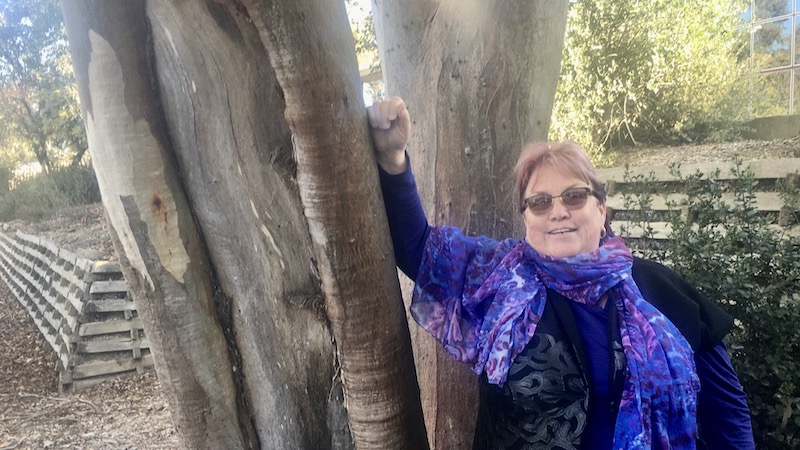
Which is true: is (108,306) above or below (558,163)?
below

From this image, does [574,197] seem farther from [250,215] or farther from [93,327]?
[93,327]

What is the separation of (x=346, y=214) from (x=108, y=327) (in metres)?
6.14

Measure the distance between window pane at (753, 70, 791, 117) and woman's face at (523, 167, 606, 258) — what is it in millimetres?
10110

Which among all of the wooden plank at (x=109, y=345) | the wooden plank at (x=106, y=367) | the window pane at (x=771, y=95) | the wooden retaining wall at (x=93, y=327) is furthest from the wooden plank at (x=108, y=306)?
the window pane at (x=771, y=95)

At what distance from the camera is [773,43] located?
13.0 metres

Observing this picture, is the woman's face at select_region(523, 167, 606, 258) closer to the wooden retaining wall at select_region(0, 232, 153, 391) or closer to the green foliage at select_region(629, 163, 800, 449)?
the green foliage at select_region(629, 163, 800, 449)

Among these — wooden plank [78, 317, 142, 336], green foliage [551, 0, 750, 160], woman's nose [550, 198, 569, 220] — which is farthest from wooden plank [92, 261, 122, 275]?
green foliage [551, 0, 750, 160]

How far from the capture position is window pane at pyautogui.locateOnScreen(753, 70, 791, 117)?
10.6m

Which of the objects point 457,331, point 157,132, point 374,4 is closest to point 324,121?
point 157,132

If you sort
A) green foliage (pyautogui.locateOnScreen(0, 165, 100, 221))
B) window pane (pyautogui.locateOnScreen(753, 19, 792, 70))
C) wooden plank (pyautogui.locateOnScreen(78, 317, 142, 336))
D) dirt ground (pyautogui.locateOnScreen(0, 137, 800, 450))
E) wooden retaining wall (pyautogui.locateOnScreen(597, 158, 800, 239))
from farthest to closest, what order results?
window pane (pyautogui.locateOnScreen(753, 19, 792, 70)) → green foliage (pyautogui.locateOnScreen(0, 165, 100, 221)) → wooden plank (pyautogui.locateOnScreen(78, 317, 142, 336)) → dirt ground (pyautogui.locateOnScreen(0, 137, 800, 450)) → wooden retaining wall (pyautogui.locateOnScreen(597, 158, 800, 239))

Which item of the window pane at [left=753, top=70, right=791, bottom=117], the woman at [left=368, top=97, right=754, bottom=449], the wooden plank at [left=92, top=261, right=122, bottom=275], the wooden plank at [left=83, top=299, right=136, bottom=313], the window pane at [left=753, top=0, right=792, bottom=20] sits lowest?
the wooden plank at [left=83, top=299, right=136, bottom=313]

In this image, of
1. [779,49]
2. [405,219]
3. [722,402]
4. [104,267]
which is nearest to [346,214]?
[405,219]

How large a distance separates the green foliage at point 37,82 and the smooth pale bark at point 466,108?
29.7ft

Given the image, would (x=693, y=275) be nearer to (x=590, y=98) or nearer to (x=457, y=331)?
(x=457, y=331)
